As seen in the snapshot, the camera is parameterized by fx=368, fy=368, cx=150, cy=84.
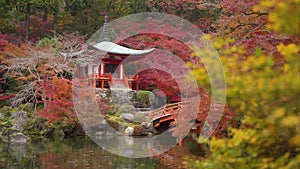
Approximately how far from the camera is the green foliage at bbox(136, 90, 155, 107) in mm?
17391

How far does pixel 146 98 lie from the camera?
17500 millimetres

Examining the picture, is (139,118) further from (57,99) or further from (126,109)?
(57,99)

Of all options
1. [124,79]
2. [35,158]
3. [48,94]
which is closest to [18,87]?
[48,94]

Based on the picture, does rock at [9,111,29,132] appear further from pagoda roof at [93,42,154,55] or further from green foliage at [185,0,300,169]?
green foliage at [185,0,300,169]

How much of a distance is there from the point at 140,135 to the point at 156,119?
93 centimetres

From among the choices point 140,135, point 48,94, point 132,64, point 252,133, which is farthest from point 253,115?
point 132,64

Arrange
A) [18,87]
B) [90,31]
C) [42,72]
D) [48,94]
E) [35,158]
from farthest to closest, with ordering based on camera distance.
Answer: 1. [90,31]
2. [18,87]
3. [42,72]
4. [48,94]
5. [35,158]

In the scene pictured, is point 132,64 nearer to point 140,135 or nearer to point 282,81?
point 140,135

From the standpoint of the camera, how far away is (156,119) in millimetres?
14391

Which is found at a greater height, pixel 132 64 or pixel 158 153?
pixel 132 64

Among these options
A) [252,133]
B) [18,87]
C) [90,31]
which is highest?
[90,31]

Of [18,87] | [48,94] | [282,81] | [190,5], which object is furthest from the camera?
[190,5]

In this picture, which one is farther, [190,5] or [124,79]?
[190,5]

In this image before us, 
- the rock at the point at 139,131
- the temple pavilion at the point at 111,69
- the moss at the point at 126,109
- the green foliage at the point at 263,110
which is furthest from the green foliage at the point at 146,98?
the green foliage at the point at 263,110
